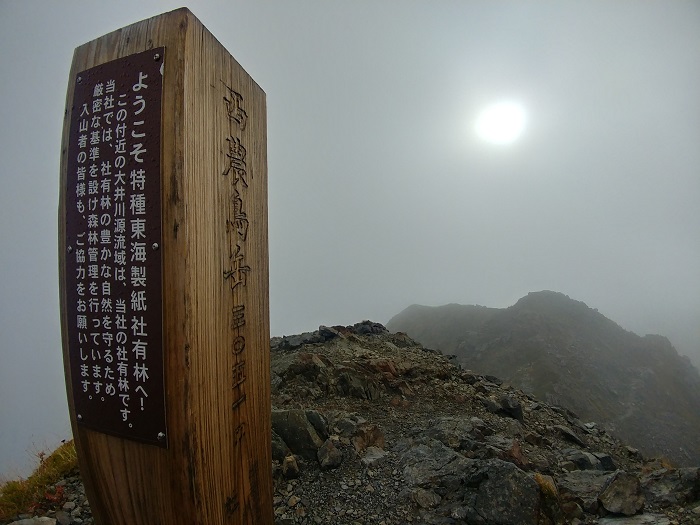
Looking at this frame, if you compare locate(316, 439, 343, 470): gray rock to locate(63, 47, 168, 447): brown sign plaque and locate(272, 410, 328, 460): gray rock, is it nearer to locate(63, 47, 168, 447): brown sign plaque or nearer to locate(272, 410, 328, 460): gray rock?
locate(272, 410, 328, 460): gray rock

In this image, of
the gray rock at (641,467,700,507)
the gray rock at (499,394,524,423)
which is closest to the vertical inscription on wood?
the gray rock at (641,467,700,507)

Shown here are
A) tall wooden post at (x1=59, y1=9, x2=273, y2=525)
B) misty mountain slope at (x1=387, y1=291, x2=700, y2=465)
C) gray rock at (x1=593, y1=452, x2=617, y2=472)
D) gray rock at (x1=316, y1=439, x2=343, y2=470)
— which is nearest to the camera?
tall wooden post at (x1=59, y1=9, x2=273, y2=525)

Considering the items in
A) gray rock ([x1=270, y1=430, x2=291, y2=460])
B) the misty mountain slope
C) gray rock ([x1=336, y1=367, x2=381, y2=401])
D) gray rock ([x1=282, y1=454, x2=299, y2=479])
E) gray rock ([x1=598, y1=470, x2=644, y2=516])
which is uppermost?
gray rock ([x1=336, y1=367, x2=381, y2=401])

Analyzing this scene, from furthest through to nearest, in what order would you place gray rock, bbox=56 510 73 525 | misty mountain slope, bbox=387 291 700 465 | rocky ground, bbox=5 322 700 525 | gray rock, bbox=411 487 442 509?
misty mountain slope, bbox=387 291 700 465
gray rock, bbox=411 487 442 509
rocky ground, bbox=5 322 700 525
gray rock, bbox=56 510 73 525

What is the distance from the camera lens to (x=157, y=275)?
2041mm

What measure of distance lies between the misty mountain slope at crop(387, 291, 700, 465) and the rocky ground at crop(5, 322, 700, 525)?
61.0 feet

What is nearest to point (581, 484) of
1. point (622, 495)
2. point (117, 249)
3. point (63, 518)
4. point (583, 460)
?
point (622, 495)

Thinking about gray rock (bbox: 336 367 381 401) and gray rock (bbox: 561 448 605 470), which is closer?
gray rock (bbox: 561 448 605 470)

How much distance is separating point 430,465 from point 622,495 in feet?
7.86

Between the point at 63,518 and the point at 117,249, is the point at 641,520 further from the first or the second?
the point at 63,518

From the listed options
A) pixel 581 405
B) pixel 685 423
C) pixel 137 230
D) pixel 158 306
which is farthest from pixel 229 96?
pixel 685 423

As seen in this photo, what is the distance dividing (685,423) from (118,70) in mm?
36975

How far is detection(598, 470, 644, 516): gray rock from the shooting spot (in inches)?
158

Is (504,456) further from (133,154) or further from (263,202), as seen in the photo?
(133,154)
